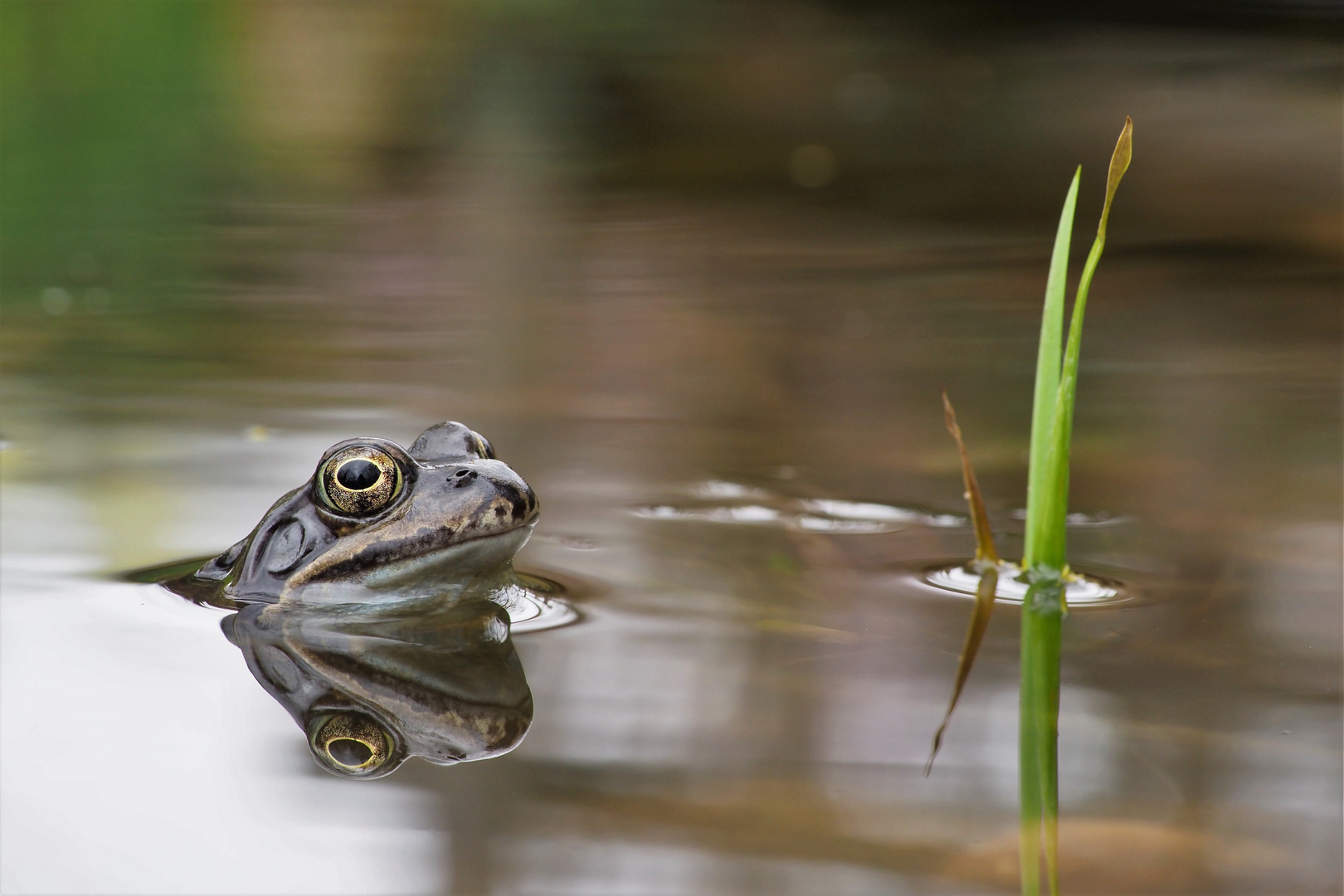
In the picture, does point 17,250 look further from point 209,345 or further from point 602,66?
point 602,66

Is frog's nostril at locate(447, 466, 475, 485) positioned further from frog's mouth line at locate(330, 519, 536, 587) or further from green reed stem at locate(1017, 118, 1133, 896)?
green reed stem at locate(1017, 118, 1133, 896)

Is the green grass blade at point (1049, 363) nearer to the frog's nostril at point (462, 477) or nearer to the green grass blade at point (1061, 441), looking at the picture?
the green grass blade at point (1061, 441)

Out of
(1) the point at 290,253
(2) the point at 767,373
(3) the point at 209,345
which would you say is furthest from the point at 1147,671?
(1) the point at 290,253

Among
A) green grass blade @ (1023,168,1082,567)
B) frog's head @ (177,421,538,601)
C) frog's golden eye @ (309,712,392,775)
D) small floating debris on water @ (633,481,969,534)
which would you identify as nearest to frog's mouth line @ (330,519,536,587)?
frog's head @ (177,421,538,601)

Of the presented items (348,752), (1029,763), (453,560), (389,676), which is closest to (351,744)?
(348,752)

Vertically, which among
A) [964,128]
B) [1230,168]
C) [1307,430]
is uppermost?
[964,128]

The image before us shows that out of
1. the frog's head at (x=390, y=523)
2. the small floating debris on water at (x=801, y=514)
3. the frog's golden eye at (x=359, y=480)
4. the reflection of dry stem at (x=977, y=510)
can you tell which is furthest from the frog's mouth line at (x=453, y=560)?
the reflection of dry stem at (x=977, y=510)

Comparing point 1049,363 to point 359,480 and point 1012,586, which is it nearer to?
point 1012,586
